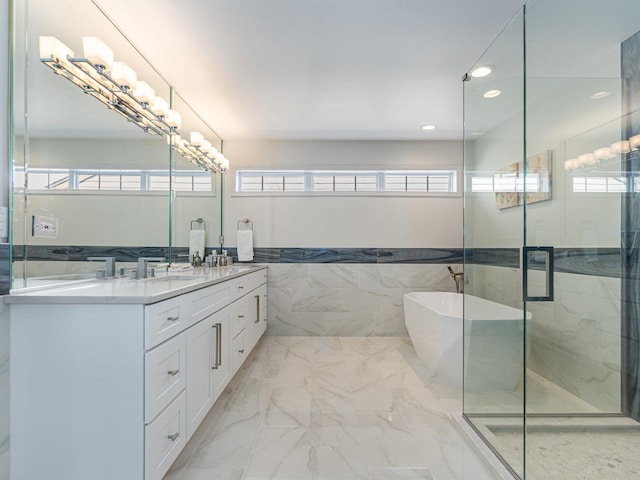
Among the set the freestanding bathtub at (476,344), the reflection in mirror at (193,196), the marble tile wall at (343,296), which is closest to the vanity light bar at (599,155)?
the freestanding bathtub at (476,344)

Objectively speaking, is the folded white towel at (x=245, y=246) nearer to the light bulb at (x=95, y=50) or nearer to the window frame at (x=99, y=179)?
the window frame at (x=99, y=179)

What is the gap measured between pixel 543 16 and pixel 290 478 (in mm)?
2612

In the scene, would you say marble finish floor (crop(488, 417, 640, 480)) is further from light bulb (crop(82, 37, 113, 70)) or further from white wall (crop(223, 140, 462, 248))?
light bulb (crop(82, 37, 113, 70))

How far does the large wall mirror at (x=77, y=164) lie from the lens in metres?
1.42

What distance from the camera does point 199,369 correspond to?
1766 mm

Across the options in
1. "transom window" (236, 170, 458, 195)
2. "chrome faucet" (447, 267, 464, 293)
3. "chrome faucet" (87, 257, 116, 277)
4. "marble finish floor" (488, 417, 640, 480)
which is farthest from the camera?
"transom window" (236, 170, 458, 195)

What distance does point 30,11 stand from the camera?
1411 mm

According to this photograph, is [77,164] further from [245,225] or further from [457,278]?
[457,278]

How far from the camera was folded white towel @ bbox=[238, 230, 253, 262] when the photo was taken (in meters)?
3.85

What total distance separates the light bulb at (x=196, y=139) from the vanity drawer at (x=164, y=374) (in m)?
2.05

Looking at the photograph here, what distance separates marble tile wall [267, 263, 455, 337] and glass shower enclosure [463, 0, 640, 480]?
80.5 inches

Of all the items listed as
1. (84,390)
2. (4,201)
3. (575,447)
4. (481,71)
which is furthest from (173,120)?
(575,447)

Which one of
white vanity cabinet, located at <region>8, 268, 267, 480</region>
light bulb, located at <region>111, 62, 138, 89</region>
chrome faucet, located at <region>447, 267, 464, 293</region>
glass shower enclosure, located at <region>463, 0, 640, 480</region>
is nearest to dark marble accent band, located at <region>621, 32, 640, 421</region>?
glass shower enclosure, located at <region>463, 0, 640, 480</region>

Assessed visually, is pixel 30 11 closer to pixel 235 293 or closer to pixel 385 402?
pixel 235 293
